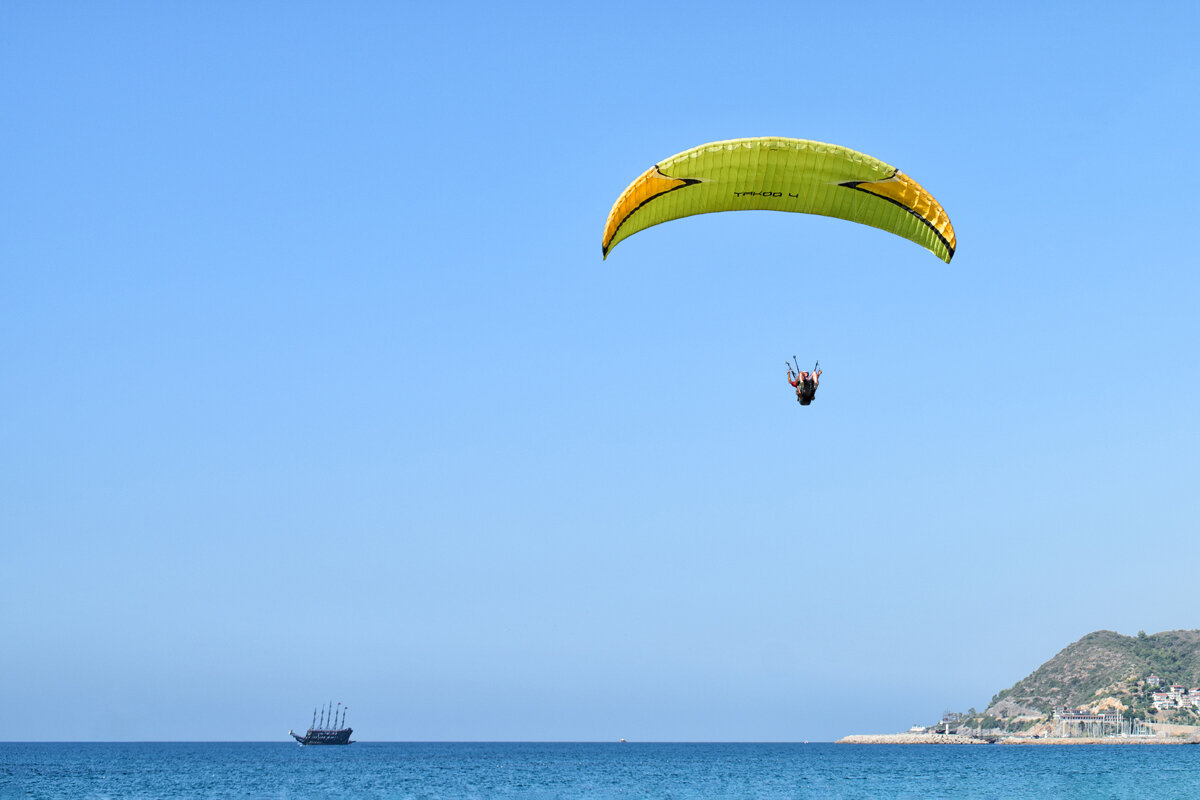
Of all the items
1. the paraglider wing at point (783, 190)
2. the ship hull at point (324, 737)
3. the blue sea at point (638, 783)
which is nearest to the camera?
the paraglider wing at point (783, 190)

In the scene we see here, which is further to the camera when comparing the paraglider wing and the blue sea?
the blue sea

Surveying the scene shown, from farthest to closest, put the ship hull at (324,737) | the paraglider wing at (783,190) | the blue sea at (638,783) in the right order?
1. the ship hull at (324,737)
2. the blue sea at (638,783)
3. the paraglider wing at (783,190)

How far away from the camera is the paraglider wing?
2277cm

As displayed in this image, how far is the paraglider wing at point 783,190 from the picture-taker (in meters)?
22.8

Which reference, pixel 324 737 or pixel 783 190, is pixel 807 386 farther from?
pixel 324 737

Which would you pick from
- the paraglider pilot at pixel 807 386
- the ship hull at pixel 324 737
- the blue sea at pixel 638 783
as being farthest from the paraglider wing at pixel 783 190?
the ship hull at pixel 324 737

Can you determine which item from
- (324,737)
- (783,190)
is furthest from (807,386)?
(324,737)

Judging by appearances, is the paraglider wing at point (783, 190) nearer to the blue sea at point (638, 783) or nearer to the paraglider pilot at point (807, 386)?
the paraglider pilot at point (807, 386)

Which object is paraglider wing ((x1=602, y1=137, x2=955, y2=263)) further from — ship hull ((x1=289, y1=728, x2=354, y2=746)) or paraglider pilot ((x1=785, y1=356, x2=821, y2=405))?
ship hull ((x1=289, y1=728, x2=354, y2=746))

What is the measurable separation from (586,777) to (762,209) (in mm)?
79288

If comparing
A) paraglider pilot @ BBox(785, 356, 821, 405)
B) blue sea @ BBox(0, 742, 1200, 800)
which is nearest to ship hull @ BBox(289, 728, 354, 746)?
blue sea @ BBox(0, 742, 1200, 800)

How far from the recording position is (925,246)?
977 inches

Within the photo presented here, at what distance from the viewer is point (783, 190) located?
78.1 feet

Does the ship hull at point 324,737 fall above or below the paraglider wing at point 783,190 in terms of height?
below
